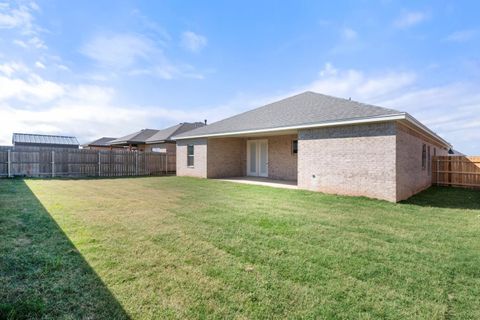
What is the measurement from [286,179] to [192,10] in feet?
32.9

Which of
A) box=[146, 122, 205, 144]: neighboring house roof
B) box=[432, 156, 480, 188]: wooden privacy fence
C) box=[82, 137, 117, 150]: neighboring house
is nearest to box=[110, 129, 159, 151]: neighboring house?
box=[146, 122, 205, 144]: neighboring house roof

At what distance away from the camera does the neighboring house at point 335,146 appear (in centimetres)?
876

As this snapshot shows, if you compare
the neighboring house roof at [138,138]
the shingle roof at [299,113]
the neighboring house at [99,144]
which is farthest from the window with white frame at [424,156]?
the neighboring house at [99,144]

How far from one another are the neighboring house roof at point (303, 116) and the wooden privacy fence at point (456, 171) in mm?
2541

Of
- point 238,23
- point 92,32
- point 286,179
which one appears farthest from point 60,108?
point 286,179

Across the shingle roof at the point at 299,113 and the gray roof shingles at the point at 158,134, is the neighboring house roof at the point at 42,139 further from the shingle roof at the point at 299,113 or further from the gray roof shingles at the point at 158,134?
the shingle roof at the point at 299,113

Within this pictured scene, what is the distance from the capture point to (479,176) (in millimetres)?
13578

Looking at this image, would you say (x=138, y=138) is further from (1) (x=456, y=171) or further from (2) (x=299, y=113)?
(1) (x=456, y=171)

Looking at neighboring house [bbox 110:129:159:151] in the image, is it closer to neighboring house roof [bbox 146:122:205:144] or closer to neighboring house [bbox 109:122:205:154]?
neighboring house [bbox 109:122:205:154]

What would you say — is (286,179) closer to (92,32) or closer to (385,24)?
(385,24)

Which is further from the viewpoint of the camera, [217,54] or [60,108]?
[60,108]

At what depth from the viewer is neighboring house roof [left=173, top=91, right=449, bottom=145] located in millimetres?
9172

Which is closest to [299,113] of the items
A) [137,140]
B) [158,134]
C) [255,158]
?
[255,158]

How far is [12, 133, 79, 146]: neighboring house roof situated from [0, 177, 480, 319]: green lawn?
30.9 metres
